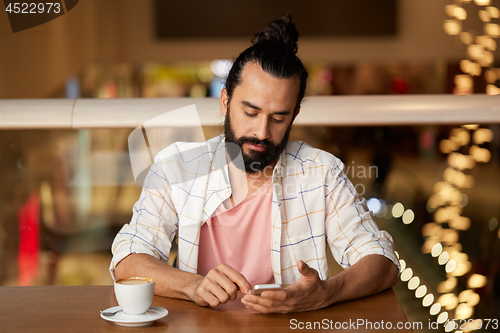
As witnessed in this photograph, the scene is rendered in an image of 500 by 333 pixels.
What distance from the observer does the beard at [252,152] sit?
48.2 inches

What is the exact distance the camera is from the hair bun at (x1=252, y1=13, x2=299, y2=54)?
128cm

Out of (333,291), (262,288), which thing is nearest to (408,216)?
(333,291)

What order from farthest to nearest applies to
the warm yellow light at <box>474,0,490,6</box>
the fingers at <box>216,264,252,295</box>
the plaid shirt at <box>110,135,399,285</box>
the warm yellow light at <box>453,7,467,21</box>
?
the warm yellow light at <box>453,7,467,21</box> → the warm yellow light at <box>474,0,490,6</box> → the plaid shirt at <box>110,135,399,285</box> → the fingers at <box>216,264,252,295</box>

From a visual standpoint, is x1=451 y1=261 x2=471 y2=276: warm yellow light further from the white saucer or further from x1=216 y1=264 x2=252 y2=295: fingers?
the white saucer

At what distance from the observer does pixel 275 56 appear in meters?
1.22

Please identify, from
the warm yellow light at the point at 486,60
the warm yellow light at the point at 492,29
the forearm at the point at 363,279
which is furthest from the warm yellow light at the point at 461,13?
the forearm at the point at 363,279

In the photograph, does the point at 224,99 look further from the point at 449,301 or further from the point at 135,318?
the point at 449,301

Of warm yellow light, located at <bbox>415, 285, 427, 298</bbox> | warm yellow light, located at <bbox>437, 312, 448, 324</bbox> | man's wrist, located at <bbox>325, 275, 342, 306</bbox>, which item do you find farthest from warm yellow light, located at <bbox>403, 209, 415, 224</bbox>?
man's wrist, located at <bbox>325, 275, 342, 306</bbox>

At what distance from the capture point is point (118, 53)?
3.95 meters

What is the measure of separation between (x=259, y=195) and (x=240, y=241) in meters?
0.13

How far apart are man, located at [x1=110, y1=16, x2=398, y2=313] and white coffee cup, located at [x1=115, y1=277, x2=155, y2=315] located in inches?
14.5

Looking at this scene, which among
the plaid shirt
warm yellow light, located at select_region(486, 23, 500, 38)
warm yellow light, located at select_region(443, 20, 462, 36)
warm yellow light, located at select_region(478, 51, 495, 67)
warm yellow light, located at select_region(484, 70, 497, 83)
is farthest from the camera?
warm yellow light, located at select_region(443, 20, 462, 36)

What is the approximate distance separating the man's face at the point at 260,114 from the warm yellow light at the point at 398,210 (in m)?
0.58

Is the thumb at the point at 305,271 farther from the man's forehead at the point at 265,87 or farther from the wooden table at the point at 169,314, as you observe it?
the man's forehead at the point at 265,87
